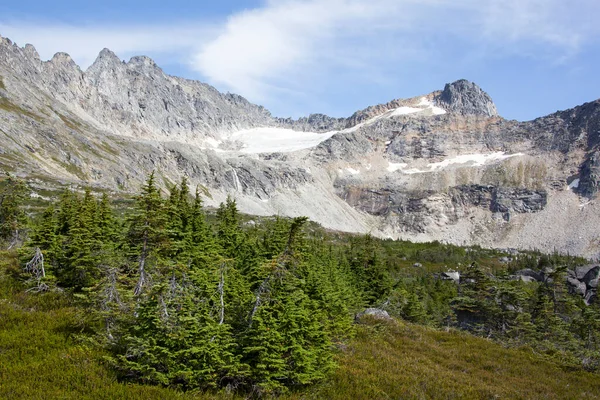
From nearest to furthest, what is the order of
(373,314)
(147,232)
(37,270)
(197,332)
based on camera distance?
1. (197,332)
2. (147,232)
3. (37,270)
4. (373,314)

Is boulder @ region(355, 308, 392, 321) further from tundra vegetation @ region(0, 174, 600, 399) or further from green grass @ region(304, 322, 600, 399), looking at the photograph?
green grass @ region(304, 322, 600, 399)

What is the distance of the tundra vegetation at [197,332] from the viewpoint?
11312mm

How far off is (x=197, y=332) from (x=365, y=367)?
8.92 m

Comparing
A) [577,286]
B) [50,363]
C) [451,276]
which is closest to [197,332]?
[50,363]

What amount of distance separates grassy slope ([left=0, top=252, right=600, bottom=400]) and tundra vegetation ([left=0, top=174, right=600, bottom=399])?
67 millimetres

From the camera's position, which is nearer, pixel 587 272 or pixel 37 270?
pixel 37 270

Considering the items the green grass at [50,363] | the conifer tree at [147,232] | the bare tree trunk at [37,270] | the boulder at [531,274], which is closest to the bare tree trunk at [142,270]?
the conifer tree at [147,232]

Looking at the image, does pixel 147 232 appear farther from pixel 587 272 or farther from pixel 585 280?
pixel 587 272

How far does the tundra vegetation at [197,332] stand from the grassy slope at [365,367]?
7cm

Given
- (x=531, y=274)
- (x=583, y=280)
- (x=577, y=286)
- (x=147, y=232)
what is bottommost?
(x=577, y=286)

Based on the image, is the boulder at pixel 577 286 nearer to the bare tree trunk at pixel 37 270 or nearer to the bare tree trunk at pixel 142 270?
the bare tree trunk at pixel 142 270

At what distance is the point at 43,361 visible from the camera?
448 inches

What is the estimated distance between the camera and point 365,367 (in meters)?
17.2

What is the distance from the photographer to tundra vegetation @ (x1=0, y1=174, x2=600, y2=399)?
11.3 meters
